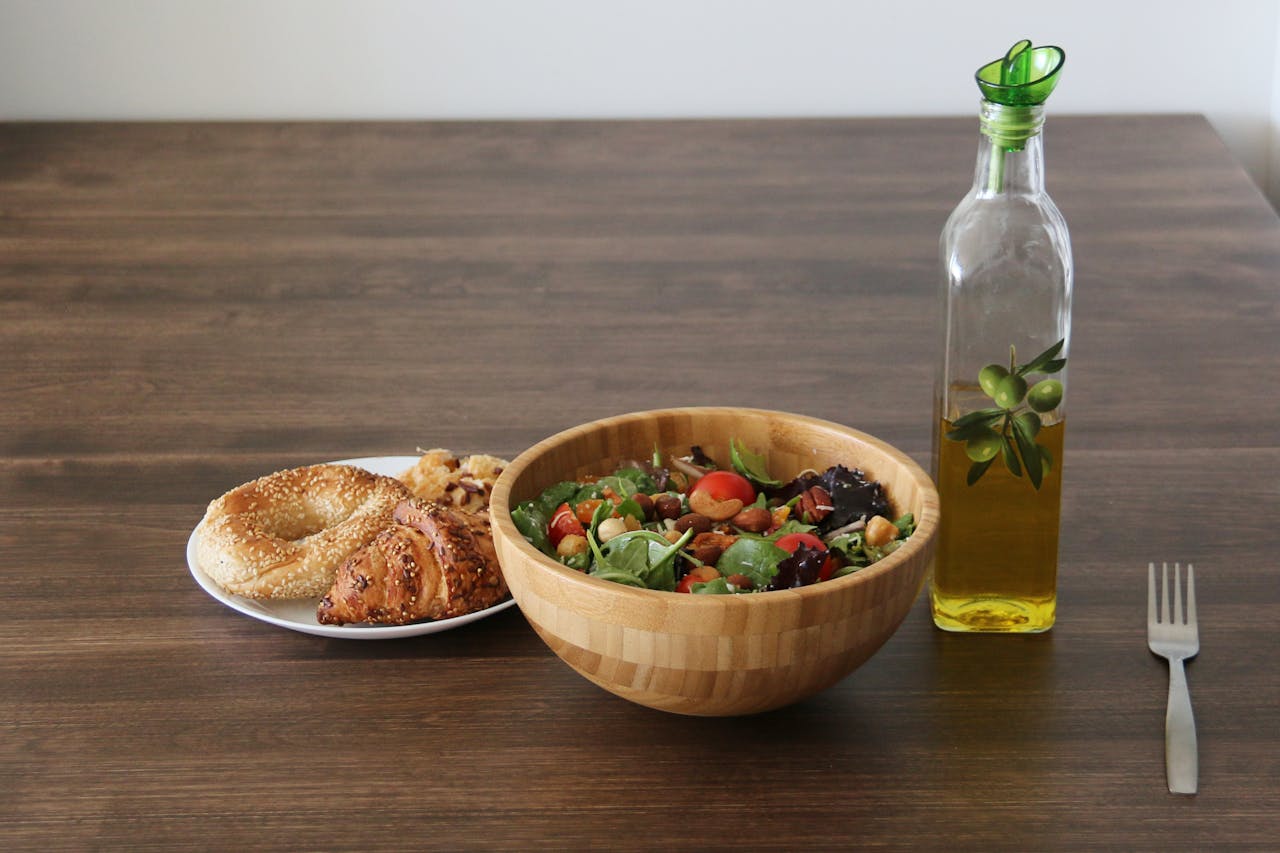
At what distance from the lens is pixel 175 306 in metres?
1.61

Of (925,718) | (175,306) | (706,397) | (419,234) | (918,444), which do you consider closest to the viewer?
(925,718)

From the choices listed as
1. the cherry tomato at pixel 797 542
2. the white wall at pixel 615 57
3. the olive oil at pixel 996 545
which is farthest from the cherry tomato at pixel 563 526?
the white wall at pixel 615 57

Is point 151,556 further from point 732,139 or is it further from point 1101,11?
point 1101,11

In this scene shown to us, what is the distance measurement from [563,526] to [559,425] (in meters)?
0.43

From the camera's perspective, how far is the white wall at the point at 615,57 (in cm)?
268

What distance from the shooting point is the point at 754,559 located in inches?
31.7

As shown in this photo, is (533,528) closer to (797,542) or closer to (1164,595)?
(797,542)

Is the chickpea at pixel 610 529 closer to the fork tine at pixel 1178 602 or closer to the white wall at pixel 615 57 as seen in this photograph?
the fork tine at pixel 1178 602

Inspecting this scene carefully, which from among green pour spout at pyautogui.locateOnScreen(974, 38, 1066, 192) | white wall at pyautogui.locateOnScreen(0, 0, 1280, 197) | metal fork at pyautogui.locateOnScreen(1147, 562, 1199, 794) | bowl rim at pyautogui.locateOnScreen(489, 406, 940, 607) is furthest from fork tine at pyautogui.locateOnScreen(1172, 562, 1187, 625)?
white wall at pyautogui.locateOnScreen(0, 0, 1280, 197)

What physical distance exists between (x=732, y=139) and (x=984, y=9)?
696mm

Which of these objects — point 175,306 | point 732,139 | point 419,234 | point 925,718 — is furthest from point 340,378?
point 732,139

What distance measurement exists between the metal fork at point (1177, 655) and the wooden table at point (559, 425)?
1 cm

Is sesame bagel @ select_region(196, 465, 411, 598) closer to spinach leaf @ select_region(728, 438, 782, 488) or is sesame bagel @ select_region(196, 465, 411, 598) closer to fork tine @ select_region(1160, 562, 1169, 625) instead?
spinach leaf @ select_region(728, 438, 782, 488)

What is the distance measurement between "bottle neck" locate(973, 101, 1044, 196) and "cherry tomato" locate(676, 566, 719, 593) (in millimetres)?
286
